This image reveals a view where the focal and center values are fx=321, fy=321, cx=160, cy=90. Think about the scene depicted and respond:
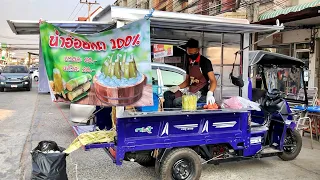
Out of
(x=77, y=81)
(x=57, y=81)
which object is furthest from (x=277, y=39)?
(x=57, y=81)

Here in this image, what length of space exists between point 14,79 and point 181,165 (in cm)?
1768

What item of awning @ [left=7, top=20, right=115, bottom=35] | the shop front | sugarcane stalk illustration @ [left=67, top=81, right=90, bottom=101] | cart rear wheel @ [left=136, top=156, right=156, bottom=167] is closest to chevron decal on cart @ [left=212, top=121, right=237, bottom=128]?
cart rear wheel @ [left=136, top=156, right=156, bottom=167]

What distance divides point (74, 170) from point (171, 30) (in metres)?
2.87

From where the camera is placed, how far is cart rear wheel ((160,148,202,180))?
4430mm

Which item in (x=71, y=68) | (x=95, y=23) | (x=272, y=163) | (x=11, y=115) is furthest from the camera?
(x=11, y=115)

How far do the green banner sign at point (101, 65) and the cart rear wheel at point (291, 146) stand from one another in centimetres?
335

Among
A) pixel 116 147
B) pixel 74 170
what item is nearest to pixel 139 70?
pixel 116 147

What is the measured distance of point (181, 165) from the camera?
4625mm

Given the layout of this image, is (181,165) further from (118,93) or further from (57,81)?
(57,81)

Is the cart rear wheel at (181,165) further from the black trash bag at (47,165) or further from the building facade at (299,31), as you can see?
the building facade at (299,31)

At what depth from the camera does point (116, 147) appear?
415cm

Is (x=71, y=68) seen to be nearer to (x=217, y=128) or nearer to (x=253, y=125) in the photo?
(x=217, y=128)

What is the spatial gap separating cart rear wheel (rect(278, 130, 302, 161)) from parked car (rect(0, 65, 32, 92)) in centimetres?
1768

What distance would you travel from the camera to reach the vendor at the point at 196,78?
5.09 meters
